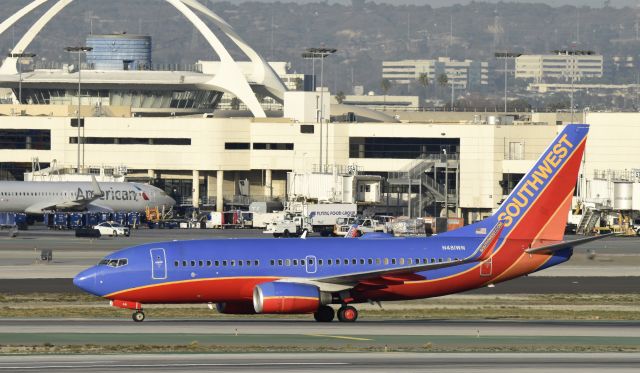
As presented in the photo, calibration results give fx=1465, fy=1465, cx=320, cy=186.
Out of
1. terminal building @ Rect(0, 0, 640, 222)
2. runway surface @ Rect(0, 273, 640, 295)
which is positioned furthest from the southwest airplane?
terminal building @ Rect(0, 0, 640, 222)

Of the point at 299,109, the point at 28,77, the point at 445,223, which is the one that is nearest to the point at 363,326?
the point at 445,223

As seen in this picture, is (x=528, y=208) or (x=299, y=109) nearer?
(x=528, y=208)

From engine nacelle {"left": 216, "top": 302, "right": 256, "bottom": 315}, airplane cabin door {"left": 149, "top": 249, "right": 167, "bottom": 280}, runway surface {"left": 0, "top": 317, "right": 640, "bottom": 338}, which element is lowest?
runway surface {"left": 0, "top": 317, "right": 640, "bottom": 338}

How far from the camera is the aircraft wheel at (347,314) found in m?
59.5

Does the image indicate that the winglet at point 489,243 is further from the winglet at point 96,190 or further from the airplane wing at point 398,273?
the winglet at point 96,190

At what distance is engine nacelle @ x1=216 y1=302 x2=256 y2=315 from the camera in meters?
59.3

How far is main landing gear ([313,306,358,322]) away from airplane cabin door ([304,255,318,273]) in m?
1.68

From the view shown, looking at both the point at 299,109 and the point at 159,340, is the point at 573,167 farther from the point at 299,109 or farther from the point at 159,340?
the point at 299,109

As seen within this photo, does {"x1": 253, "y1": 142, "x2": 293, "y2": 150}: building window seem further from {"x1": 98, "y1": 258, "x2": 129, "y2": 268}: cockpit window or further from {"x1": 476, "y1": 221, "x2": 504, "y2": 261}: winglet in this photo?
{"x1": 98, "y1": 258, "x2": 129, "y2": 268}: cockpit window

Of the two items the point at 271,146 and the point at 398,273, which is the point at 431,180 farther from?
the point at 398,273

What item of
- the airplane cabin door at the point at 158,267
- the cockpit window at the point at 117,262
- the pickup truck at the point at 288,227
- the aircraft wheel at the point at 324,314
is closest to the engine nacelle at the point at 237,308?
the aircraft wheel at the point at 324,314

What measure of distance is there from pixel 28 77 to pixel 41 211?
2083 inches

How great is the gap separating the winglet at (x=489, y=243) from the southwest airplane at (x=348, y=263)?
0.14 feet

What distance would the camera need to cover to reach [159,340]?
169 feet
